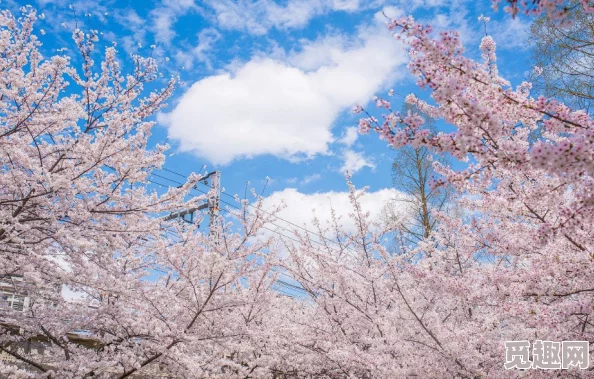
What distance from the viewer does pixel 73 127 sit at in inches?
221

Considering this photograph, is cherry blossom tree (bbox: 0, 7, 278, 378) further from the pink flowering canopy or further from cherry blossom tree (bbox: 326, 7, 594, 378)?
cherry blossom tree (bbox: 326, 7, 594, 378)

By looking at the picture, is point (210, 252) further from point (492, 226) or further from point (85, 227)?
point (492, 226)

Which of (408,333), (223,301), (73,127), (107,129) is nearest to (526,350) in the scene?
(408,333)

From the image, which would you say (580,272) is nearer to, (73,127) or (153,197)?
(153,197)

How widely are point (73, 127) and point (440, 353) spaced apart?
5.66 metres
